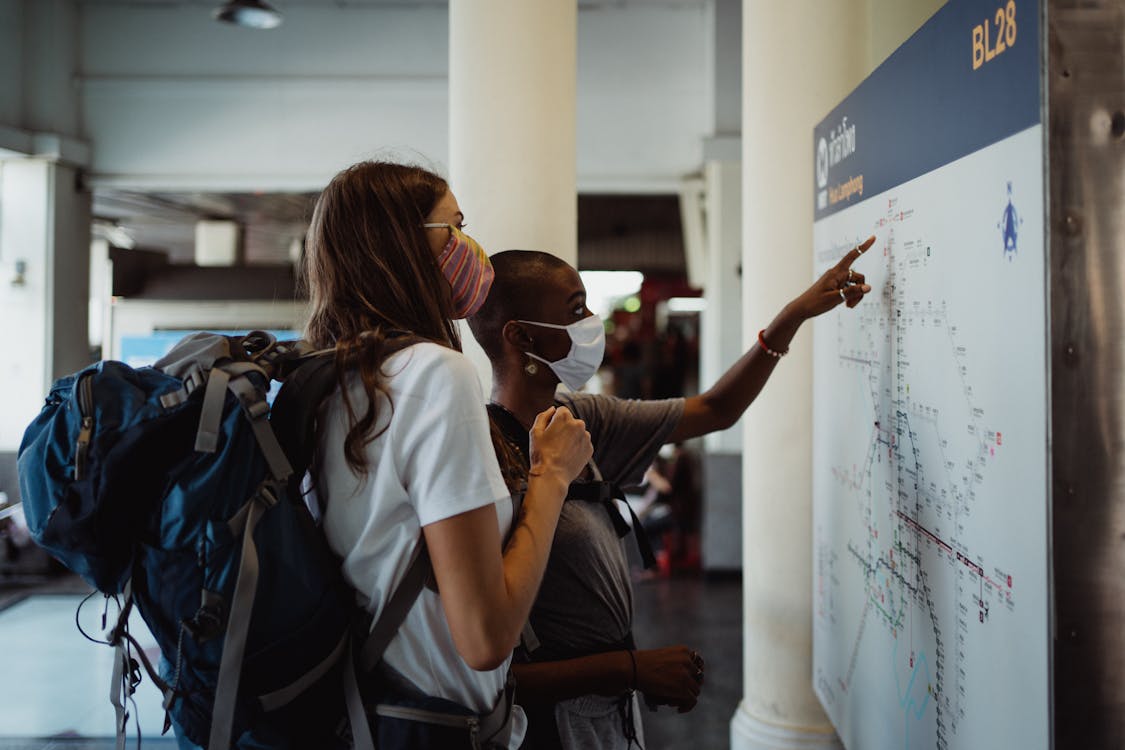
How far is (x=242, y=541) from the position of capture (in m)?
1.14

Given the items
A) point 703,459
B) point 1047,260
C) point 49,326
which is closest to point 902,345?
point 1047,260

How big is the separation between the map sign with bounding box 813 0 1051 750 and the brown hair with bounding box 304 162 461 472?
780mm

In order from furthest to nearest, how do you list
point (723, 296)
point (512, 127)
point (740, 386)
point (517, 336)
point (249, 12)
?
1. point (723, 296)
2. point (249, 12)
3. point (512, 127)
4. point (740, 386)
5. point (517, 336)

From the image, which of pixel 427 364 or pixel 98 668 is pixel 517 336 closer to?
pixel 427 364

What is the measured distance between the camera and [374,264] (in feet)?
4.25

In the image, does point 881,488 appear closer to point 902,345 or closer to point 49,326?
point 902,345

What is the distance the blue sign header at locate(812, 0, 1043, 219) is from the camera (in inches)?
48.7

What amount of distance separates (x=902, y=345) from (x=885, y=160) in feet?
1.26

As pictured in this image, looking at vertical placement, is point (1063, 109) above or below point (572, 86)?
below

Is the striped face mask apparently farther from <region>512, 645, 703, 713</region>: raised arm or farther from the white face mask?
<region>512, 645, 703, 713</region>: raised arm

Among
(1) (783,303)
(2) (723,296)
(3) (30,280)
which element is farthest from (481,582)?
(3) (30,280)

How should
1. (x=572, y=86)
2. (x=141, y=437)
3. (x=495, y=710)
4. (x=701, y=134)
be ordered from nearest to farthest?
(x=141, y=437) < (x=495, y=710) < (x=572, y=86) < (x=701, y=134)

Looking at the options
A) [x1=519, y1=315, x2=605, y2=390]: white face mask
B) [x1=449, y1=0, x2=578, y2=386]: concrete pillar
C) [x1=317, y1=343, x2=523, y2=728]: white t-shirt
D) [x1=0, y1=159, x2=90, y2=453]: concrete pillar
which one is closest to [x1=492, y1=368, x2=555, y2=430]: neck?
[x1=519, y1=315, x2=605, y2=390]: white face mask

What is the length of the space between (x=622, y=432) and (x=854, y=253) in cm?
61
